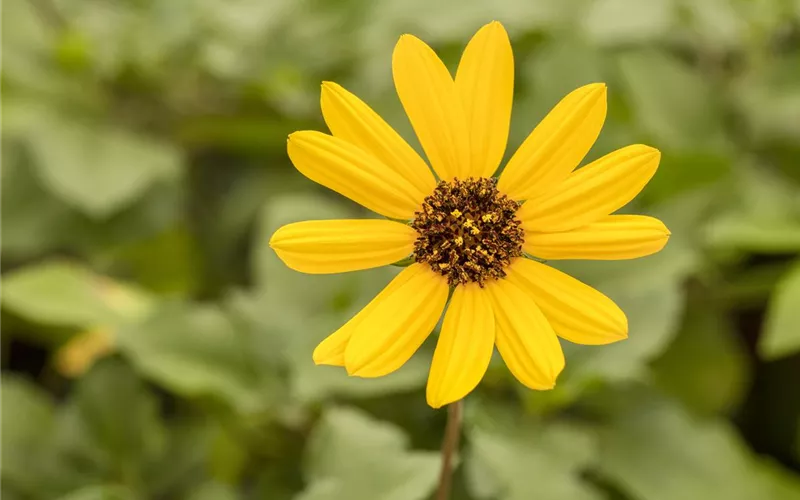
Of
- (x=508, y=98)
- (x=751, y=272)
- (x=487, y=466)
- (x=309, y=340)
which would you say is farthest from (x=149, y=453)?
(x=751, y=272)

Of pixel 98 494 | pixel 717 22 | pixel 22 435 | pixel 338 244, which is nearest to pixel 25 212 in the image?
pixel 22 435

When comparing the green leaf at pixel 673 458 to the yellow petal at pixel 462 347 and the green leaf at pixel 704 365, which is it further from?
the yellow petal at pixel 462 347

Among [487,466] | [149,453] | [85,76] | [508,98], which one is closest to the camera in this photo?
[508,98]

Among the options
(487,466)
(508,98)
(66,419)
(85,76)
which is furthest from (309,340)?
(85,76)

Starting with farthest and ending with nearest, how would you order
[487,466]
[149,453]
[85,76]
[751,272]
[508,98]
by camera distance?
[85,76] < [751,272] < [149,453] < [487,466] < [508,98]

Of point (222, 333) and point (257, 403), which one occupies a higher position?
point (222, 333)

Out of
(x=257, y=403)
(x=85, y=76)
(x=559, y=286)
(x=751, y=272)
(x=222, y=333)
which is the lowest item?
(x=559, y=286)

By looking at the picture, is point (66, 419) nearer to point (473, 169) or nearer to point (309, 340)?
point (309, 340)

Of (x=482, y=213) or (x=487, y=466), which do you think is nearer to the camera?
(x=482, y=213)
